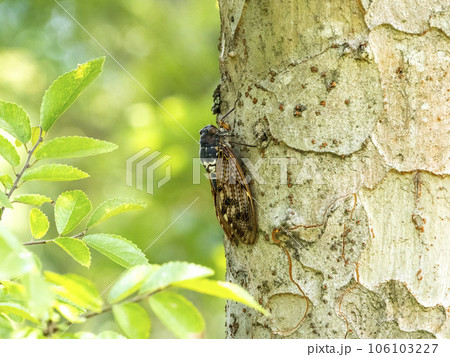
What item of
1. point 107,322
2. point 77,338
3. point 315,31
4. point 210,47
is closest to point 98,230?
point 107,322

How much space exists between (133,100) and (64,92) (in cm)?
348

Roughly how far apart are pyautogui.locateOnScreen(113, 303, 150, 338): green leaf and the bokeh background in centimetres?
226

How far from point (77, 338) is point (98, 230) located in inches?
117

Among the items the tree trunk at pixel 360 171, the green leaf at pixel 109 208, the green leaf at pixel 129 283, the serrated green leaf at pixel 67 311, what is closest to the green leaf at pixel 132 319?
the green leaf at pixel 129 283

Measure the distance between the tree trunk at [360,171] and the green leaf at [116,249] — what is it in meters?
0.40

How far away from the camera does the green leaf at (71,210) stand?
100cm

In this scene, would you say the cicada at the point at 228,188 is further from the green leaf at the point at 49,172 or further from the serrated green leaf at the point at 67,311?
the serrated green leaf at the point at 67,311

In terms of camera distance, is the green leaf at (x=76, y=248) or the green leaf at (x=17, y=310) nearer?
the green leaf at (x=17, y=310)

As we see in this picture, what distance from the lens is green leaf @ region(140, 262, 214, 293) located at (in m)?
0.60

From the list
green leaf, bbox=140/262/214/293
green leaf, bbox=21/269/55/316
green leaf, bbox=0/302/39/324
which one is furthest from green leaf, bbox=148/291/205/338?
green leaf, bbox=0/302/39/324

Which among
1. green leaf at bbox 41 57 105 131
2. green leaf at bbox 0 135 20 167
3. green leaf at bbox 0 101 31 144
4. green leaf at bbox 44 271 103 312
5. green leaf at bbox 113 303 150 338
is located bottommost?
green leaf at bbox 113 303 150 338

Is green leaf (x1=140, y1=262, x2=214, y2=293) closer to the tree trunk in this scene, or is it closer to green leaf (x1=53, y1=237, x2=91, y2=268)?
green leaf (x1=53, y1=237, x2=91, y2=268)

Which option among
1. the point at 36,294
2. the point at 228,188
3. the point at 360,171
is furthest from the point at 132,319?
the point at 228,188
